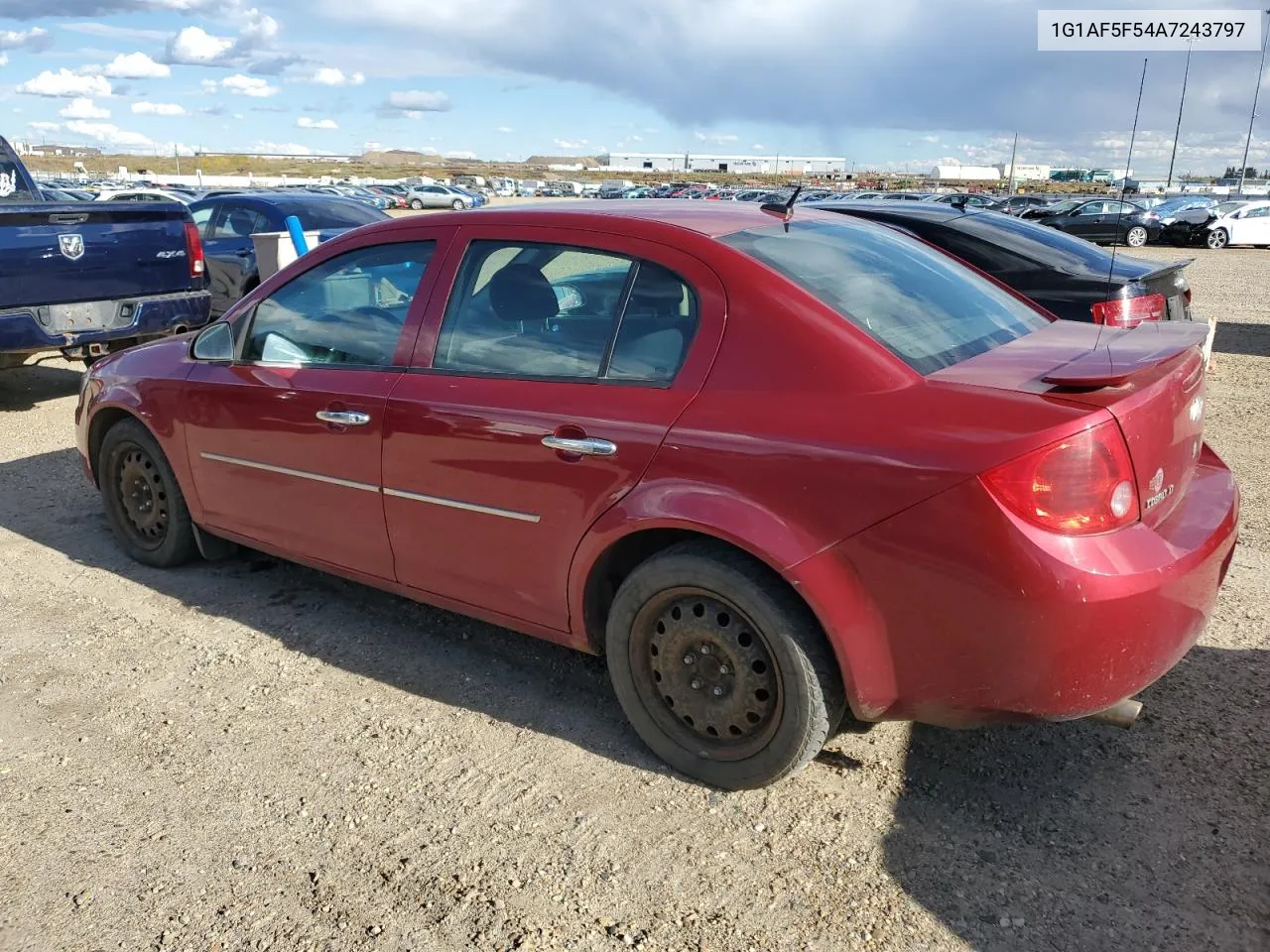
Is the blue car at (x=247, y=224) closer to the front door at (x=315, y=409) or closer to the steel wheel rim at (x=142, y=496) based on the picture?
the steel wheel rim at (x=142, y=496)

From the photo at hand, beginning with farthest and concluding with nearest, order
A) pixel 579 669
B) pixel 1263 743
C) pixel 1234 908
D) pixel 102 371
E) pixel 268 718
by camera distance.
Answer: pixel 102 371, pixel 579 669, pixel 268 718, pixel 1263 743, pixel 1234 908

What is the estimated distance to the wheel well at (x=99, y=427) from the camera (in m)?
4.86

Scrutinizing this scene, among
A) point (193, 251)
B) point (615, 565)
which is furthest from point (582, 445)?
point (193, 251)

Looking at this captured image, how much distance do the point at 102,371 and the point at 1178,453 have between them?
4616 mm

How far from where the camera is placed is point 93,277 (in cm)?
768

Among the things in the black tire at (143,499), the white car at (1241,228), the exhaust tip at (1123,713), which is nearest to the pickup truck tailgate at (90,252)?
the black tire at (143,499)

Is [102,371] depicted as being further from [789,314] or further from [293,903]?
[789,314]

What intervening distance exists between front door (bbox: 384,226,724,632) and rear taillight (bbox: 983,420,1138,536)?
93 cm

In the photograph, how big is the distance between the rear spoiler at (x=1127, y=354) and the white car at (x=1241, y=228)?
3106 centimetres

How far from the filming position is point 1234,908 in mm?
2486

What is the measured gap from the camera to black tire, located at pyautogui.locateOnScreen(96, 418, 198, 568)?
4.68 meters

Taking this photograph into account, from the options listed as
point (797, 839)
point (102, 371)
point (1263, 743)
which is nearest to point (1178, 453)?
point (1263, 743)

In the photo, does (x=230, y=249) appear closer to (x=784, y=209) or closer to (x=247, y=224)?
(x=247, y=224)

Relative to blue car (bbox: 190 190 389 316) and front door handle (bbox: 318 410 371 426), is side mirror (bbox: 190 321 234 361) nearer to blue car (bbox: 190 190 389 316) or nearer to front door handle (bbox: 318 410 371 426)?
front door handle (bbox: 318 410 371 426)
